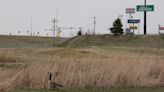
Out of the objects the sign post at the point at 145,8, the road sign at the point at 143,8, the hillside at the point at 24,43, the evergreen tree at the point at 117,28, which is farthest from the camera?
the hillside at the point at 24,43

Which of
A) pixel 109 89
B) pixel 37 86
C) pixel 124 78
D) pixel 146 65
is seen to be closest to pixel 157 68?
pixel 146 65

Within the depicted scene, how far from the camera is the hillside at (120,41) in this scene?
54.3 metres

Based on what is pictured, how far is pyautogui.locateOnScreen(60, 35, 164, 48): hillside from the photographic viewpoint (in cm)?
5431

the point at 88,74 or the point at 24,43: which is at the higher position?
the point at 24,43

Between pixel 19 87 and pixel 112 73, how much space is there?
3.72m

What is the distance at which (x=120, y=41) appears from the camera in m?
56.6

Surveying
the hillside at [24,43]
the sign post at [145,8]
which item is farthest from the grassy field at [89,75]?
the hillside at [24,43]

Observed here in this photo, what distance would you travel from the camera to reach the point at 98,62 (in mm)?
19812

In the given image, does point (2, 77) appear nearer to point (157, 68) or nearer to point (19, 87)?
point (19, 87)

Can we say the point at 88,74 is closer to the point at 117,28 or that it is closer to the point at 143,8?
the point at 117,28

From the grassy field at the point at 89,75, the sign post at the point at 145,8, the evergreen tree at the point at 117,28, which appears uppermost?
the sign post at the point at 145,8

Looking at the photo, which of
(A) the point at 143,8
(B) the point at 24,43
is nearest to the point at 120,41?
(A) the point at 143,8

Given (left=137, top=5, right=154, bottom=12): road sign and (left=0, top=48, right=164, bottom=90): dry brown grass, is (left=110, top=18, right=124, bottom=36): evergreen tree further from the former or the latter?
(left=0, top=48, right=164, bottom=90): dry brown grass

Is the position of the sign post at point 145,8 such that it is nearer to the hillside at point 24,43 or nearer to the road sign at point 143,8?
the road sign at point 143,8
